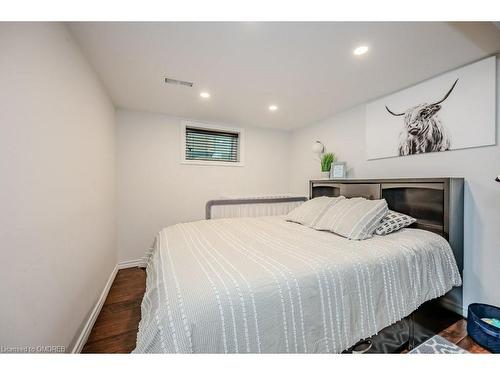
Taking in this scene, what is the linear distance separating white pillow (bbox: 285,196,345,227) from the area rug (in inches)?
45.2

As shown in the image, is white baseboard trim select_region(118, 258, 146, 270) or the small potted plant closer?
white baseboard trim select_region(118, 258, 146, 270)

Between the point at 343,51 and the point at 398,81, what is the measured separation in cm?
94

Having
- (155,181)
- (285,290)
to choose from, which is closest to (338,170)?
(285,290)

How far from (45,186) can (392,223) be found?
2.53 meters

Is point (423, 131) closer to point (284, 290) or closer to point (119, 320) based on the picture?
point (284, 290)

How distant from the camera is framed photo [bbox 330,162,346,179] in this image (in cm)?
280

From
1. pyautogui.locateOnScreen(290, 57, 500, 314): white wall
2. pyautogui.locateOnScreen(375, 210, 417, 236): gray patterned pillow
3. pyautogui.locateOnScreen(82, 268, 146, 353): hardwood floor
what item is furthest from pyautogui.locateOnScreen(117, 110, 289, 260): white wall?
pyautogui.locateOnScreen(290, 57, 500, 314): white wall

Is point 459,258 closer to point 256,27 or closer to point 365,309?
point 365,309

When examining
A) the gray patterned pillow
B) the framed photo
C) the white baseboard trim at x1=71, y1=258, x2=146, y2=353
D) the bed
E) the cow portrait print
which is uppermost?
the cow portrait print

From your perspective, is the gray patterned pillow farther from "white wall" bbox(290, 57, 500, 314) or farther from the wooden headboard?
"white wall" bbox(290, 57, 500, 314)

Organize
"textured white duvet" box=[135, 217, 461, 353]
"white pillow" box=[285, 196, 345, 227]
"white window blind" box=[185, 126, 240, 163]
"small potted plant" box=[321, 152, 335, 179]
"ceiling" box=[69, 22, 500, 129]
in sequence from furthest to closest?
"white window blind" box=[185, 126, 240, 163] → "small potted plant" box=[321, 152, 335, 179] → "white pillow" box=[285, 196, 345, 227] → "ceiling" box=[69, 22, 500, 129] → "textured white duvet" box=[135, 217, 461, 353]
